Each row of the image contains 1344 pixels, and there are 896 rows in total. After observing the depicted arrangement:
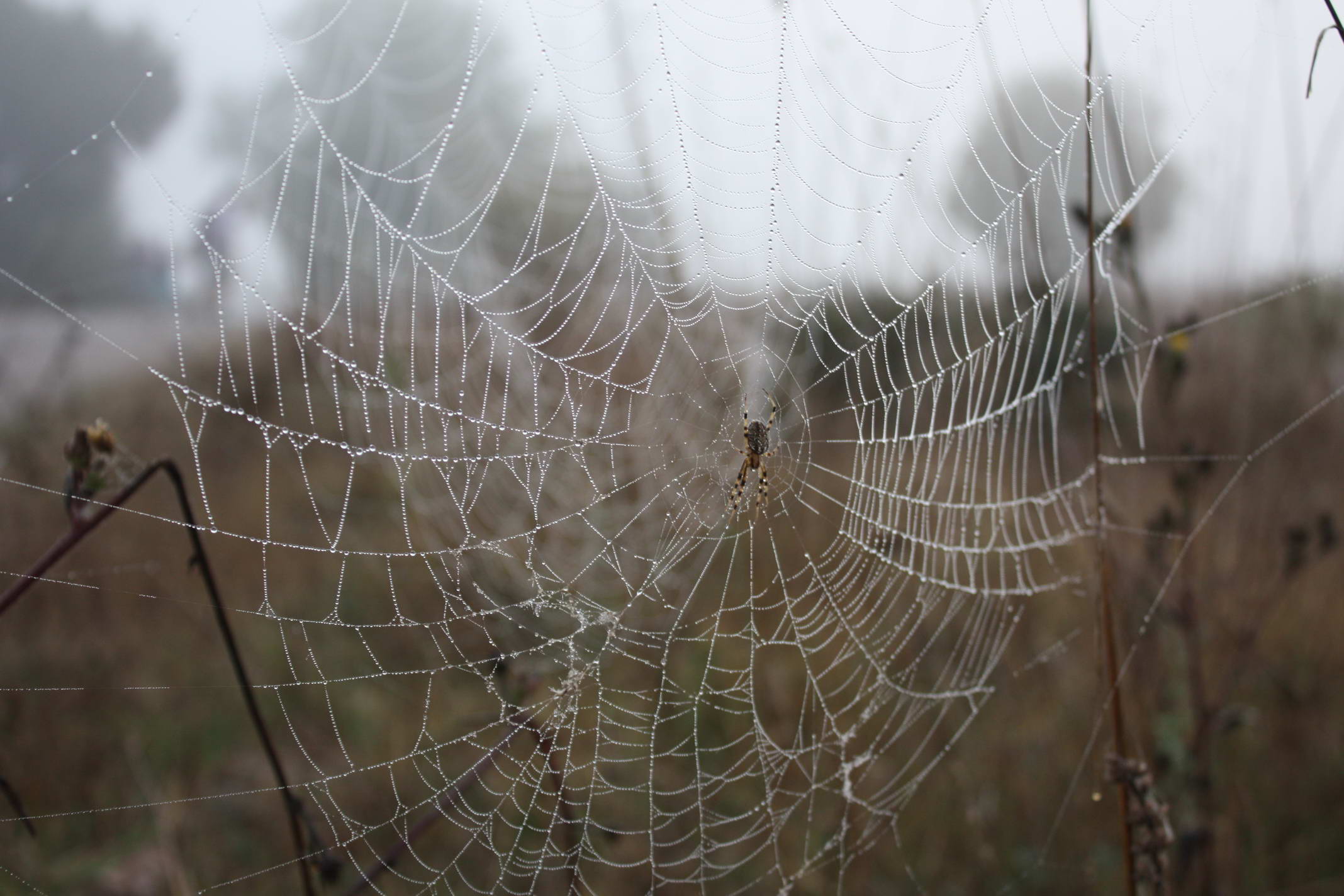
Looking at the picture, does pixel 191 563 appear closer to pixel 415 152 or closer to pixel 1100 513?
pixel 1100 513

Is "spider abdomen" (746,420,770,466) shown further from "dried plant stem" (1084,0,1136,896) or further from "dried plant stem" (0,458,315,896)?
"dried plant stem" (0,458,315,896)

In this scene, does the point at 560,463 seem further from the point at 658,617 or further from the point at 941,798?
the point at 941,798

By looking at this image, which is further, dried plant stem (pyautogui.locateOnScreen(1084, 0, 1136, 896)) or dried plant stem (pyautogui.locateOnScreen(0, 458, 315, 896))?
dried plant stem (pyautogui.locateOnScreen(1084, 0, 1136, 896))

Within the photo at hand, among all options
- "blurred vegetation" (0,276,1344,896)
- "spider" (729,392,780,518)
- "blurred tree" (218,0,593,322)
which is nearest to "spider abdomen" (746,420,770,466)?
"spider" (729,392,780,518)

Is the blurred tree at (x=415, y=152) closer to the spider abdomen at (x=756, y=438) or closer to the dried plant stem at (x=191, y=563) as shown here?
the spider abdomen at (x=756, y=438)

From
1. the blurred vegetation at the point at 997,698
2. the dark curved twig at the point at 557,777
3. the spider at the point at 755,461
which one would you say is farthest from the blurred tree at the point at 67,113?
the spider at the point at 755,461
